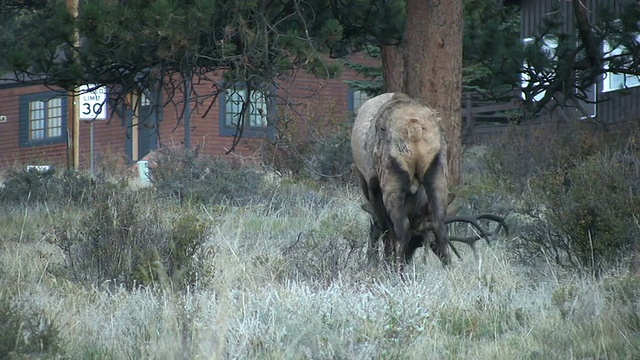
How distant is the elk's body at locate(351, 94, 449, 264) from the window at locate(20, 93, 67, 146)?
27.3 metres

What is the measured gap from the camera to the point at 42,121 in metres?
36.0

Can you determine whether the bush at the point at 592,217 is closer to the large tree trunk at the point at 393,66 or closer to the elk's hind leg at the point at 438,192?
the elk's hind leg at the point at 438,192

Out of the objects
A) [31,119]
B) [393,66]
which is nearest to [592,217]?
[393,66]

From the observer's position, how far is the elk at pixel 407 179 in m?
8.60

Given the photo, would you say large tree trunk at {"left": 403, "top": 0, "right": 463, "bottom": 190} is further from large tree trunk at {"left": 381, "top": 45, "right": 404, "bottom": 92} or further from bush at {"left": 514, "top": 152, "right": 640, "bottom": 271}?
bush at {"left": 514, "top": 152, "right": 640, "bottom": 271}

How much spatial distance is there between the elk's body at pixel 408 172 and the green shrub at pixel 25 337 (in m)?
3.32

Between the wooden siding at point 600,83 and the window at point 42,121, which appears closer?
the wooden siding at point 600,83

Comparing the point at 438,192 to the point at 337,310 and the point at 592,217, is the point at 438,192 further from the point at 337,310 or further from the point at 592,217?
the point at 337,310

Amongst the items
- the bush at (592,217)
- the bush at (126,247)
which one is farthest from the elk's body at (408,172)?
the bush at (126,247)

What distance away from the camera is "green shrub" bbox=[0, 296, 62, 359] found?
18.9 feet

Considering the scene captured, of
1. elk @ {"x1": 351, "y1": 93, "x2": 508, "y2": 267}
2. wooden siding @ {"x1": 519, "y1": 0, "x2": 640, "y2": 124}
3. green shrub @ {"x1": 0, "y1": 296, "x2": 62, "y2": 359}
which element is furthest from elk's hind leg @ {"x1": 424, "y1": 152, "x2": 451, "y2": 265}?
wooden siding @ {"x1": 519, "y1": 0, "x2": 640, "y2": 124}

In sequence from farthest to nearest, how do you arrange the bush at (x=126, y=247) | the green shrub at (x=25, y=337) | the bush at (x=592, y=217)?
the bush at (x=592, y=217), the bush at (x=126, y=247), the green shrub at (x=25, y=337)

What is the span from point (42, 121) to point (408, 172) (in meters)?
29.1

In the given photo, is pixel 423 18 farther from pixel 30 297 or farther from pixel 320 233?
pixel 30 297
